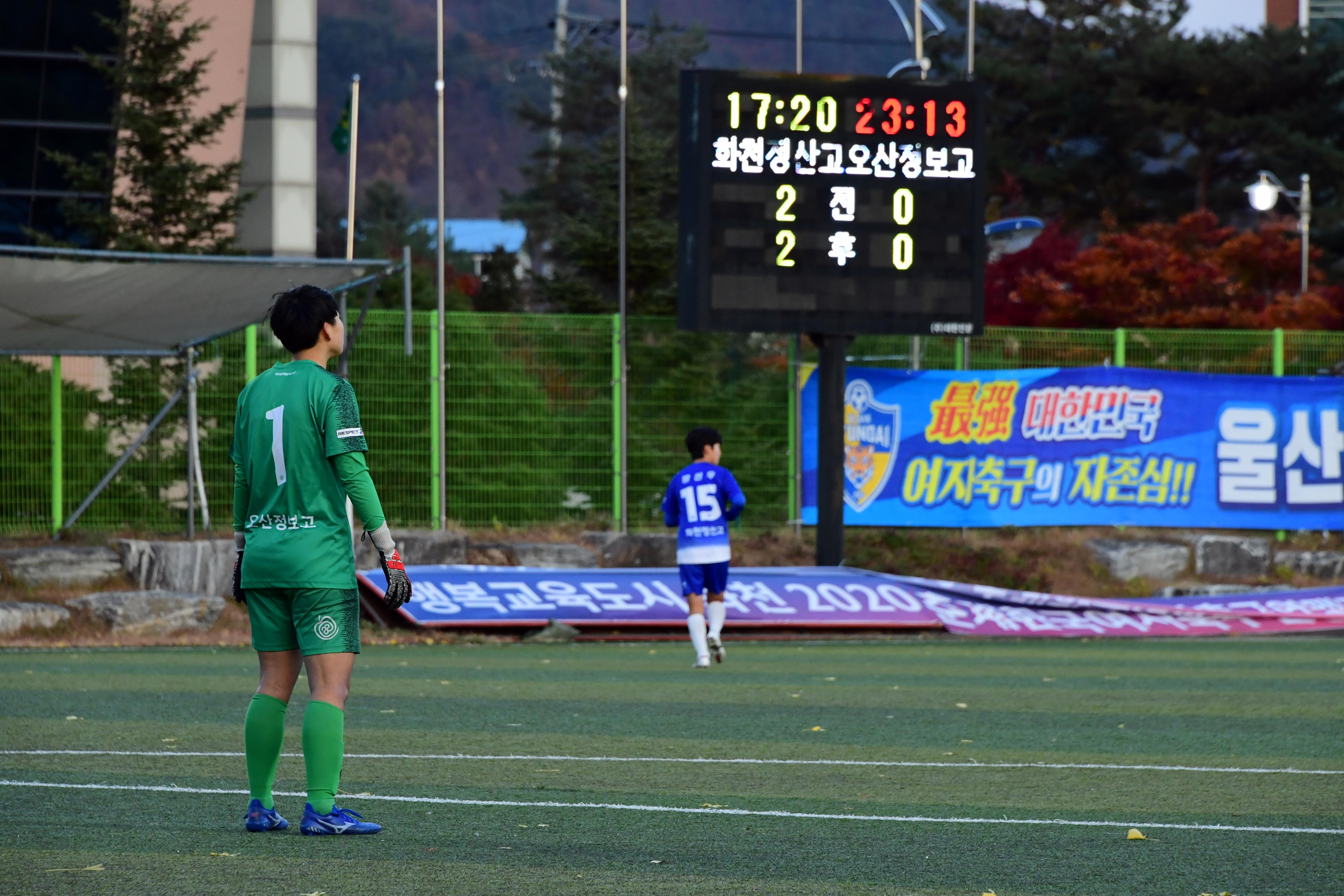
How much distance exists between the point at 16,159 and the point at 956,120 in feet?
51.4

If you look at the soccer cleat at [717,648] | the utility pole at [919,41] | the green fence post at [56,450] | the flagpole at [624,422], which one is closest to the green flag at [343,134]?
the utility pole at [919,41]

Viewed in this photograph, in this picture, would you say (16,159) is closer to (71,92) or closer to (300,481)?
(71,92)

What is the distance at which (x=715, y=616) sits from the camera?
43.9ft

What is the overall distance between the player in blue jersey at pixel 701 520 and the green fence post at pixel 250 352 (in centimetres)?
573

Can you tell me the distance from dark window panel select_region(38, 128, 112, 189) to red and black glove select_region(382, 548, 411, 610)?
72.2 ft

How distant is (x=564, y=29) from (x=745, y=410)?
4365cm

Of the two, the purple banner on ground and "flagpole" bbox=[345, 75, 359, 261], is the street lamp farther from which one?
"flagpole" bbox=[345, 75, 359, 261]

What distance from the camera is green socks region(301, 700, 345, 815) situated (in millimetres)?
5637

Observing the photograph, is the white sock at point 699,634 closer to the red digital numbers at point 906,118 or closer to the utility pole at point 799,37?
the red digital numbers at point 906,118

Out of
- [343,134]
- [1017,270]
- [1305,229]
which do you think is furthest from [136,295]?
[1305,229]

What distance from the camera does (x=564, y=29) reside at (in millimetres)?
59594

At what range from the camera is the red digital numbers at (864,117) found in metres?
16.3

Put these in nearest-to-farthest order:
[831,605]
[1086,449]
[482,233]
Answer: [831,605]
[1086,449]
[482,233]

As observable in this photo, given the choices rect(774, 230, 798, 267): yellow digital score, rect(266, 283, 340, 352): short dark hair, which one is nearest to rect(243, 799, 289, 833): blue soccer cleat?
rect(266, 283, 340, 352): short dark hair
